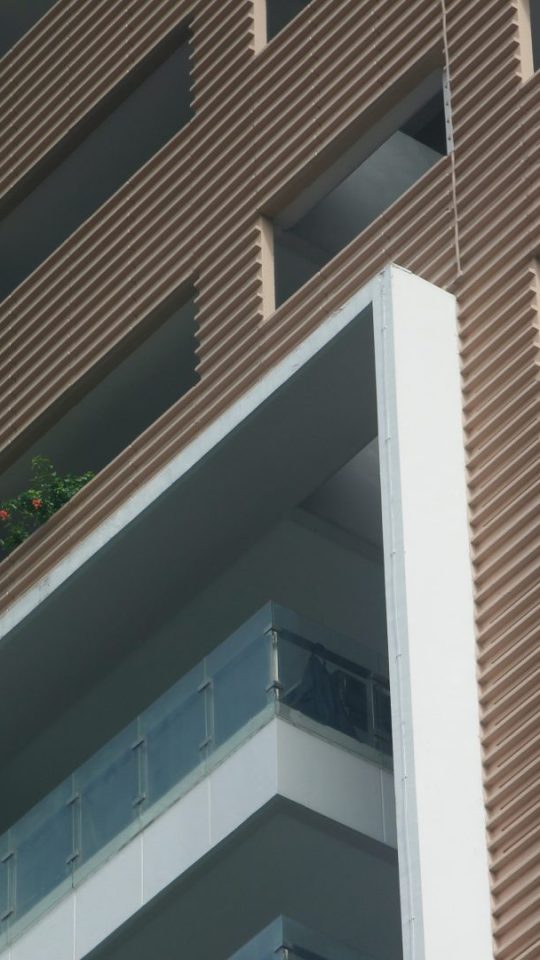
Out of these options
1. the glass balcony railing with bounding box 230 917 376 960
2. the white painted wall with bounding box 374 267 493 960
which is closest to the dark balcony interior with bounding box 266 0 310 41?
the white painted wall with bounding box 374 267 493 960

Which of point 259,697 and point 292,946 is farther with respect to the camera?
point 259,697

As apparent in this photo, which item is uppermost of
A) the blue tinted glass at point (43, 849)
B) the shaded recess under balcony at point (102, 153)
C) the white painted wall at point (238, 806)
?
the shaded recess under balcony at point (102, 153)

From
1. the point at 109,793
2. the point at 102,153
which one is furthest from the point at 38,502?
the point at 102,153

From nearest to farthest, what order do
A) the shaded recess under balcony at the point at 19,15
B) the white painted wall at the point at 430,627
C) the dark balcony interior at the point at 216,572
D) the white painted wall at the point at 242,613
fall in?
the white painted wall at the point at 430,627, the dark balcony interior at the point at 216,572, the white painted wall at the point at 242,613, the shaded recess under balcony at the point at 19,15

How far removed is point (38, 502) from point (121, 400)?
1900mm

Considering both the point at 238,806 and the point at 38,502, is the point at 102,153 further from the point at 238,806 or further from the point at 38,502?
the point at 238,806

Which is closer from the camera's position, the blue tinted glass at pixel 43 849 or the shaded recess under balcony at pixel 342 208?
the blue tinted glass at pixel 43 849

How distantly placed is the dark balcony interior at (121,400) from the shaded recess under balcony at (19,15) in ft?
24.8

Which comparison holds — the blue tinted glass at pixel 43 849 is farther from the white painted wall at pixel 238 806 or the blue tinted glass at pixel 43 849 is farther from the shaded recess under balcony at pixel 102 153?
the shaded recess under balcony at pixel 102 153

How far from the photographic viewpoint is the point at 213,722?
21.0 meters

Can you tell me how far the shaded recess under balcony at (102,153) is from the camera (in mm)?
28094

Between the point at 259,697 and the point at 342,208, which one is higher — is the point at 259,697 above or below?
below

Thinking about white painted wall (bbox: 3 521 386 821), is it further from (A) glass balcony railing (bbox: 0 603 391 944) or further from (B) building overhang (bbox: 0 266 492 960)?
(A) glass balcony railing (bbox: 0 603 391 944)

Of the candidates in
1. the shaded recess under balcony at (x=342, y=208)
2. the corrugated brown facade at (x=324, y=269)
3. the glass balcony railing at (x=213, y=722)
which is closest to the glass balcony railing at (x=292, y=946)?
the glass balcony railing at (x=213, y=722)
